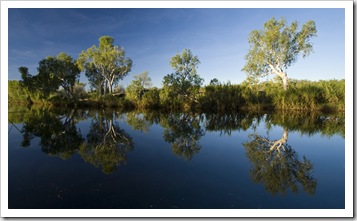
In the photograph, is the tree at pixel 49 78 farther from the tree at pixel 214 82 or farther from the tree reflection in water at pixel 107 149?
the tree reflection in water at pixel 107 149

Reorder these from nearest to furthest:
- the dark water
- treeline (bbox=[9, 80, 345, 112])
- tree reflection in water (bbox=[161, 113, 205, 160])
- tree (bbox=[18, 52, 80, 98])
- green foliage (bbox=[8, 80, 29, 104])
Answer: the dark water < tree reflection in water (bbox=[161, 113, 205, 160]) < treeline (bbox=[9, 80, 345, 112]) < tree (bbox=[18, 52, 80, 98]) < green foliage (bbox=[8, 80, 29, 104])

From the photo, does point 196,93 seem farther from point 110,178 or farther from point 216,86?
point 110,178

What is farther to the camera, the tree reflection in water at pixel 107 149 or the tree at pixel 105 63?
the tree at pixel 105 63

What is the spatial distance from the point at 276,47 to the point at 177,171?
64.2ft

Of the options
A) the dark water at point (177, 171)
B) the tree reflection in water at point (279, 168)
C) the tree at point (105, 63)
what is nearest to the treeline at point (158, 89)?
the tree at point (105, 63)

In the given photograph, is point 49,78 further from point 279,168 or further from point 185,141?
point 279,168

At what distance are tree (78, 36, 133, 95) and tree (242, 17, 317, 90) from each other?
48.8ft

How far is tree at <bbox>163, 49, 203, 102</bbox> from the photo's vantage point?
1953 centimetres

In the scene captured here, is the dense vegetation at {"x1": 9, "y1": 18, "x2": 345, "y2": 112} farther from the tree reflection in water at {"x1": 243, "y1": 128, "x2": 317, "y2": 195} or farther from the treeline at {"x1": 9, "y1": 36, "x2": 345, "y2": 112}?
the tree reflection in water at {"x1": 243, "y1": 128, "x2": 317, "y2": 195}

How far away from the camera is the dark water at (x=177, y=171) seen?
3307mm

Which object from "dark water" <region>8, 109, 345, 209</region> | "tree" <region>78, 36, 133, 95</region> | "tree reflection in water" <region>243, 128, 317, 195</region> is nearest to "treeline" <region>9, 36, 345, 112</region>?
"tree" <region>78, 36, 133, 95</region>

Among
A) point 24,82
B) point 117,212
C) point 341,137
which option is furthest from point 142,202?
point 24,82

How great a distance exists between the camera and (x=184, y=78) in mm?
19953

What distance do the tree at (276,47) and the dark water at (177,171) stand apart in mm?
13895
